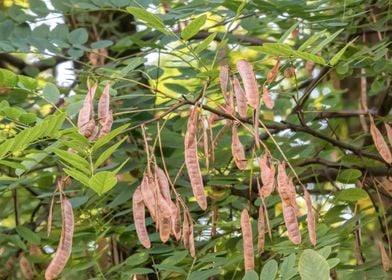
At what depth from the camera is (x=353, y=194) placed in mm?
1555

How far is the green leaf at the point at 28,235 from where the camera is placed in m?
1.70

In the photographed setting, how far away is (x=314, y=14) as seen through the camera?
1653 mm

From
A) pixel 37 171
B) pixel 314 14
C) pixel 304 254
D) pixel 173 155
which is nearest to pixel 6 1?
pixel 37 171

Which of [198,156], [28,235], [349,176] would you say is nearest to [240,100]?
[198,156]

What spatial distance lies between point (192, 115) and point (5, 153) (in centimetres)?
25

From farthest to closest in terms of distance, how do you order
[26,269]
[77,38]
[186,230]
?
[77,38]
[26,269]
[186,230]

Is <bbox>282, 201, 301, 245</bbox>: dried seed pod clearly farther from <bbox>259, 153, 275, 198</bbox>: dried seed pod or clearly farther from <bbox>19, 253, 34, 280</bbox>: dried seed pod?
<bbox>19, 253, 34, 280</bbox>: dried seed pod

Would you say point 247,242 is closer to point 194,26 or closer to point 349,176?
point 194,26

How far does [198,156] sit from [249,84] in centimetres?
44

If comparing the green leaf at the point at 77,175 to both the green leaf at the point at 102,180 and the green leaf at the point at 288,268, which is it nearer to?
the green leaf at the point at 102,180

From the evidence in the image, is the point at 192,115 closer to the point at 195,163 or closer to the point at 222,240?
the point at 195,163

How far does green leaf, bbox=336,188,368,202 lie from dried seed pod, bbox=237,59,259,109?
0.50 m

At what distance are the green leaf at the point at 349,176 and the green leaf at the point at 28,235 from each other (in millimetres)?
593

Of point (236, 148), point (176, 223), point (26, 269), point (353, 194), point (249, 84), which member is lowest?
point (26, 269)
